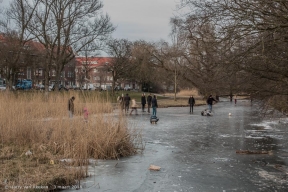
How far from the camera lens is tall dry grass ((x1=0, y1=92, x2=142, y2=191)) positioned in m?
7.02

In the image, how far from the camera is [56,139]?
9.72m

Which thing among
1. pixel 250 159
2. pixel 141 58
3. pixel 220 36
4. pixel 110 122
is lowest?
pixel 250 159

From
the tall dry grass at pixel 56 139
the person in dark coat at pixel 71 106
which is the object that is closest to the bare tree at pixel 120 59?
the person in dark coat at pixel 71 106

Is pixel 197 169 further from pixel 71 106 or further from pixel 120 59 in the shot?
pixel 120 59

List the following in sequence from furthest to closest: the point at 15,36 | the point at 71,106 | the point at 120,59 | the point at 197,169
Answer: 1. the point at 120,59
2. the point at 15,36
3. the point at 71,106
4. the point at 197,169

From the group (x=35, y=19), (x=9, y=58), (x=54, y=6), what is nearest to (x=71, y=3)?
(x=54, y=6)

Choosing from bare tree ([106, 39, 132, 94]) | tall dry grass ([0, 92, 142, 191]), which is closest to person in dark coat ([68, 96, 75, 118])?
tall dry grass ([0, 92, 142, 191])

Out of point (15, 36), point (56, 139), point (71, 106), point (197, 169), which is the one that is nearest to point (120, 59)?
point (15, 36)

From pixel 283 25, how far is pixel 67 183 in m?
5.67

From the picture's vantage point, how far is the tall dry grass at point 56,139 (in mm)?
7021

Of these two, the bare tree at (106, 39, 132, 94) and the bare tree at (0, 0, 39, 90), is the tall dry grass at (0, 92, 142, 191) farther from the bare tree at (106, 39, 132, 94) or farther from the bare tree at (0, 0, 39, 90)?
the bare tree at (106, 39, 132, 94)

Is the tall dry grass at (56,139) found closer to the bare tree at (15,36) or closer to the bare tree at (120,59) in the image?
the bare tree at (15,36)

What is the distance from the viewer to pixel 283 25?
7.13 metres

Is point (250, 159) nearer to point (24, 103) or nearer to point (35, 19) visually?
point (24, 103)
